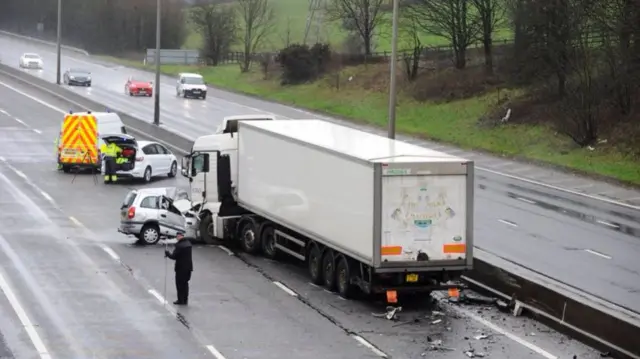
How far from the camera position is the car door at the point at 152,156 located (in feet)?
141

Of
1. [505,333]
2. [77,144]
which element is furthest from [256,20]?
[505,333]

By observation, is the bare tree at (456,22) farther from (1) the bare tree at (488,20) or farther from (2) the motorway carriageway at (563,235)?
(2) the motorway carriageway at (563,235)

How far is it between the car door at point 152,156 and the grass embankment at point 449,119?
1554 centimetres

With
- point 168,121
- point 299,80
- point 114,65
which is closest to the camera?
point 168,121

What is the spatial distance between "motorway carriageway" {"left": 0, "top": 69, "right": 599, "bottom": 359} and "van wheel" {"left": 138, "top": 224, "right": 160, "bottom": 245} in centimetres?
59

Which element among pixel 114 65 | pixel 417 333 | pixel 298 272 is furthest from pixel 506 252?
pixel 114 65

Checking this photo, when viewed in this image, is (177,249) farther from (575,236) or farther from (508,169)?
(508,169)

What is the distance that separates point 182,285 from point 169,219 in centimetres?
784

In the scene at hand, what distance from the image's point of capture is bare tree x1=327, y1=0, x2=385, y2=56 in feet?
286

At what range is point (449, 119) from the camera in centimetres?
5991

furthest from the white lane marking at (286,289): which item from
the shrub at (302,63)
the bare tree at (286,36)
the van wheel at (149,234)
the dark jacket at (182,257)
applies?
the bare tree at (286,36)

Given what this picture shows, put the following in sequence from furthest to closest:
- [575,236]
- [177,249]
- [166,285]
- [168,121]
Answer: [168,121] < [575,236] < [166,285] < [177,249]

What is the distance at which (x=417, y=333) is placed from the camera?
20.3 m

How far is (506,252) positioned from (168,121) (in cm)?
3619
